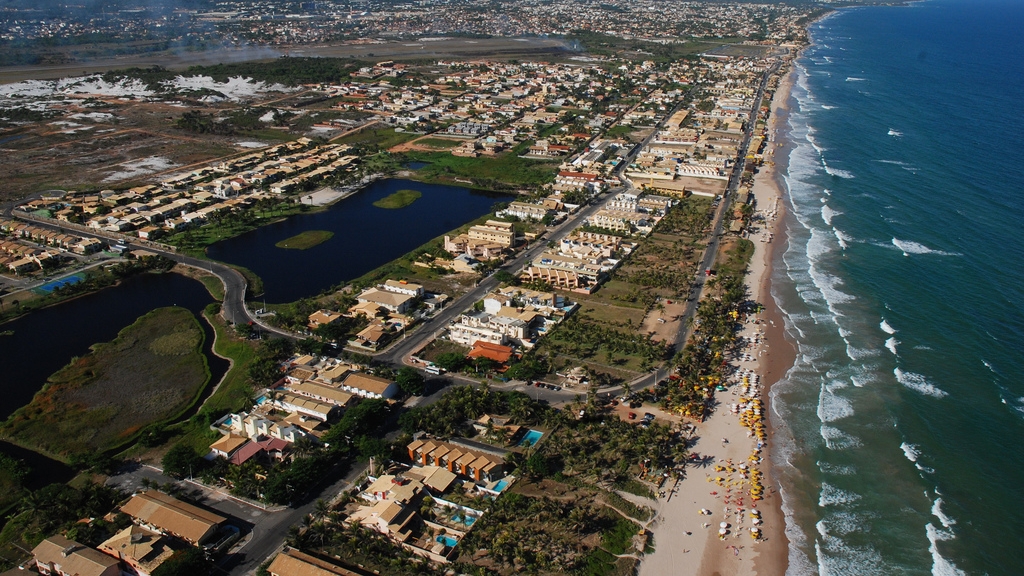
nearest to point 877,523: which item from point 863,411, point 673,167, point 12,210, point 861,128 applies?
point 863,411

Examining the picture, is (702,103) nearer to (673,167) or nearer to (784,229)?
(673,167)

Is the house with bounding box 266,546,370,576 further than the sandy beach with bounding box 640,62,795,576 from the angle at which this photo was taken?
No

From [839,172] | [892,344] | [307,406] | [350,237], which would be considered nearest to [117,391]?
[307,406]

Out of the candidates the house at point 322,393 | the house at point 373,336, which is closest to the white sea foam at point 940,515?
the house at point 322,393

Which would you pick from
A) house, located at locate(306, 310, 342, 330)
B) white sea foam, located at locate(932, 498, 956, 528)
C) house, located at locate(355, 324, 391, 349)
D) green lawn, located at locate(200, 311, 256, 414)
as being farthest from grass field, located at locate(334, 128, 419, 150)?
white sea foam, located at locate(932, 498, 956, 528)

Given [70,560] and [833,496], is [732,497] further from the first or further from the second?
[70,560]

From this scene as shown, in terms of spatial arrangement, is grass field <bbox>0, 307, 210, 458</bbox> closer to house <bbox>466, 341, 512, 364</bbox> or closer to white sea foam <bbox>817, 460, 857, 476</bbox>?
house <bbox>466, 341, 512, 364</bbox>

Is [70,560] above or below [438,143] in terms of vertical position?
below
